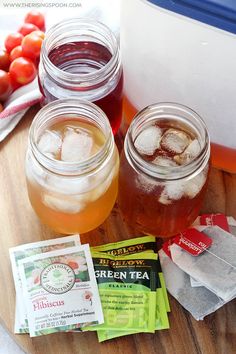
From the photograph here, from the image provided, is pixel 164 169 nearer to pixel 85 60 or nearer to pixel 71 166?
pixel 71 166

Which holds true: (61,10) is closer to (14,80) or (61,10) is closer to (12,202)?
(14,80)

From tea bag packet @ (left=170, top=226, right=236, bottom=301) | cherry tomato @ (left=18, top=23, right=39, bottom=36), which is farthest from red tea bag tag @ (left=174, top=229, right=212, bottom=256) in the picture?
cherry tomato @ (left=18, top=23, right=39, bottom=36)

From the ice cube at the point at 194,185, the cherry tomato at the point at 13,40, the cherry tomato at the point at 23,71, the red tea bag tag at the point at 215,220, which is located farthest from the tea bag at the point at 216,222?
the cherry tomato at the point at 13,40

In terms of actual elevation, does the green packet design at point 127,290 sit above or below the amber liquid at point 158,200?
below

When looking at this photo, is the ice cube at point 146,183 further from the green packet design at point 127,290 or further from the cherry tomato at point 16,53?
the cherry tomato at point 16,53

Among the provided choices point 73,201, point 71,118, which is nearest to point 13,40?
point 71,118

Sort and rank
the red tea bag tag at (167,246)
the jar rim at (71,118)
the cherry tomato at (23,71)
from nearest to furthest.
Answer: the jar rim at (71,118)
the red tea bag tag at (167,246)
the cherry tomato at (23,71)

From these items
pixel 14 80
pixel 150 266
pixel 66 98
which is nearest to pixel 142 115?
pixel 66 98

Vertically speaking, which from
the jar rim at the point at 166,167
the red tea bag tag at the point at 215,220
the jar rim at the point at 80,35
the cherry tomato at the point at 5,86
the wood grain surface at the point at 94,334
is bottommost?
the wood grain surface at the point at 94,334
